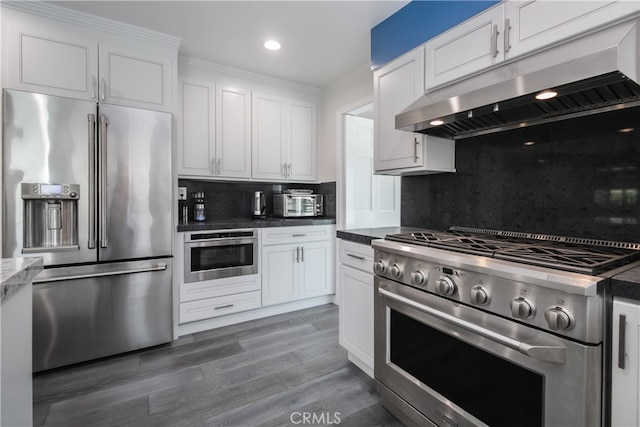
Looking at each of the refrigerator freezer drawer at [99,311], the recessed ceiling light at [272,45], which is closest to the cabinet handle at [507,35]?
the recessed ceiling light at [272,45]

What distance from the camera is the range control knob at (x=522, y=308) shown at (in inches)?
40.8

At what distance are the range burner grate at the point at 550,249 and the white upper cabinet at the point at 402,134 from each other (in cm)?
52

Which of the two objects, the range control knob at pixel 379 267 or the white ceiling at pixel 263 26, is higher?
the white ceiling at pixel 263 26

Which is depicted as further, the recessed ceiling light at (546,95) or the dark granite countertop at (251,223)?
the dark granite countertop at (251,223)

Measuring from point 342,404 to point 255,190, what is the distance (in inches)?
99.5

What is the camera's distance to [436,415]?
1.38 m

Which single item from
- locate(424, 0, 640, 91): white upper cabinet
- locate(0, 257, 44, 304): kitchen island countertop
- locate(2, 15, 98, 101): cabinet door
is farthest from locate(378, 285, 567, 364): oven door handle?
locate(2, 15, 98, 101): cabinet door

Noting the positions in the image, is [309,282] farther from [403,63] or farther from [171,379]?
[403,63]

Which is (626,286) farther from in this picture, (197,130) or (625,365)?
(197,130)

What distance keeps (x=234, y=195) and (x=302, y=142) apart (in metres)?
1.02

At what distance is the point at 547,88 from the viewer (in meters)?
1.15

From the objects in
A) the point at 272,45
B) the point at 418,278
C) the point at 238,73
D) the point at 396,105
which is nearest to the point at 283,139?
the point at 238,73

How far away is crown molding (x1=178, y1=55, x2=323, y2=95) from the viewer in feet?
9.68

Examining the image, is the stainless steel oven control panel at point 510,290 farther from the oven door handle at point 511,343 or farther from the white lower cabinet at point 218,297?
the white lower cabinet at point 218,297
